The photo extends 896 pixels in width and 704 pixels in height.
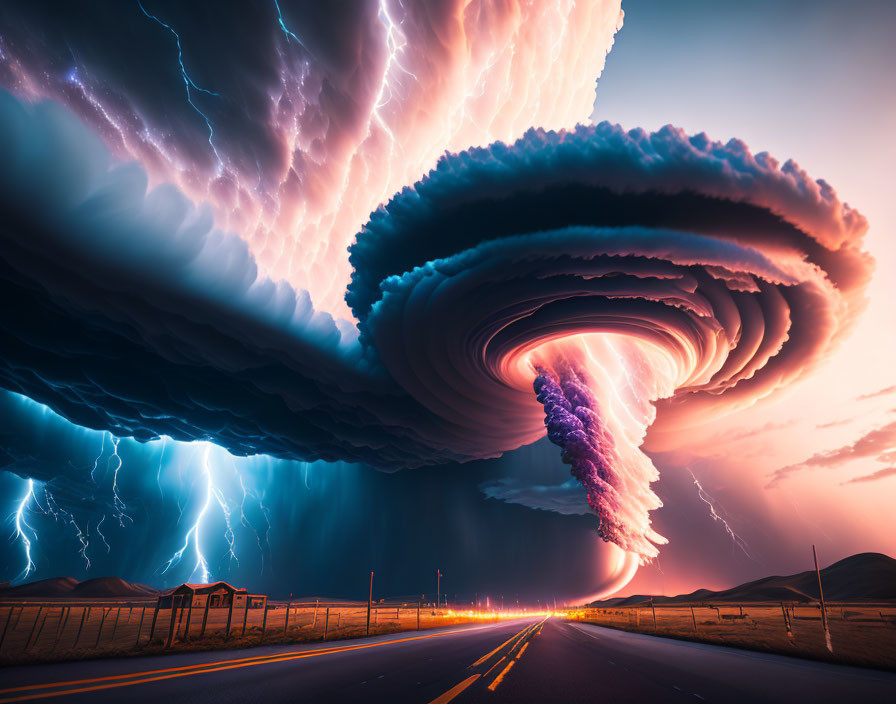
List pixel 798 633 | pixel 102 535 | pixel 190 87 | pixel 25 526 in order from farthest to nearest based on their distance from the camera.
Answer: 1. pixel 102 535
2. pixel 25 526
3. pixel 798 633
4. pixel 190 87

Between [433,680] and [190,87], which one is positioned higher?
[190,87]

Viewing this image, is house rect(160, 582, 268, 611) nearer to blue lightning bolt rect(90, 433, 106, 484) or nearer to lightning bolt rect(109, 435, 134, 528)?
blue lightning bolt rect(90, 433, 106, 484)

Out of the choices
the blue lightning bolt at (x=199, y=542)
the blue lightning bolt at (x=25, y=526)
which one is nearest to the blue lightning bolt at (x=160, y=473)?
the blue lightning bolt at (x=199, y=542)

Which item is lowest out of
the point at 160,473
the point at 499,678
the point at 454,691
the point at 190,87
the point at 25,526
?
the point at 499,678

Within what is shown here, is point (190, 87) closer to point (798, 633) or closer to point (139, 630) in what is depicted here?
point (139, 630)

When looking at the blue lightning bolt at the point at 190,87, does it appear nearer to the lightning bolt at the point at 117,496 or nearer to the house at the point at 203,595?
the house at the point at 203,595

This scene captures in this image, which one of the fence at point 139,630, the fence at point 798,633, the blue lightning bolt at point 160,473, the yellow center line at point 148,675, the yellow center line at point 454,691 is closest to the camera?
the yellow center line at point 454,691

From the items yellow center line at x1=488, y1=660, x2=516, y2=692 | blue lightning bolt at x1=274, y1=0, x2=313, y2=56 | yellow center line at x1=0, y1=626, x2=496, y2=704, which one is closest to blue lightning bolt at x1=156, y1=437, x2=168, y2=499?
blue lightning bolt at x1=274, y1=0, x2=313, y2=56

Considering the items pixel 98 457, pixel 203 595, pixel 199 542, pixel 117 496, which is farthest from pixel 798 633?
pixel 117 496
